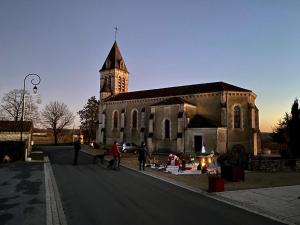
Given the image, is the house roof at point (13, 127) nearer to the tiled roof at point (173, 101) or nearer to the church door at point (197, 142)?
the tiled roof at point (173, 101)

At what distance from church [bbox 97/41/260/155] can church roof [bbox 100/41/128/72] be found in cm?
1045

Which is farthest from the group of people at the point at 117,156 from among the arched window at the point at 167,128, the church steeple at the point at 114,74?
the church steeple at the point at 114,74

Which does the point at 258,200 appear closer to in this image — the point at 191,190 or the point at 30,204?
the point at 191,190

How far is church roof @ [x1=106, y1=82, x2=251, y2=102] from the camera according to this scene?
127 ft

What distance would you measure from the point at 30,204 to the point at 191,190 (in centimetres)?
665

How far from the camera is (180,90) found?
43.0 m

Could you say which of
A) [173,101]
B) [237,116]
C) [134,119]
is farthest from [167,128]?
[237,116]

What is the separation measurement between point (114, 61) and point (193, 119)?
79.1 ft

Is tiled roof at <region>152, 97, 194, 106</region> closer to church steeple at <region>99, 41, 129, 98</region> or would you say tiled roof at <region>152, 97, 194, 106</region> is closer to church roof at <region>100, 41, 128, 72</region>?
church steeple at <region>99, 41, 129, 98</region>

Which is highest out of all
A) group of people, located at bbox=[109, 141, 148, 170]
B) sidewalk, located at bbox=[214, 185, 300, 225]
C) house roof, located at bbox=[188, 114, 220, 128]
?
house roof, located at bbox=[188, 114, 220, 128]

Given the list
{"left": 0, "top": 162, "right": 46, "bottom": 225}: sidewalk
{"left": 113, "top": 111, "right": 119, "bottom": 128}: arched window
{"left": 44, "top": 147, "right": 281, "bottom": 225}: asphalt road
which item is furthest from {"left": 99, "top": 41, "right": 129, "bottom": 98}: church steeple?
{"left": 44, "top": 147, "right": 281, "bottom": 225}: asphalt road

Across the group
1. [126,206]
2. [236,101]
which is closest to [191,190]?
[126,206]

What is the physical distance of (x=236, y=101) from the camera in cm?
3709

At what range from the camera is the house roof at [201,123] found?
116ft
